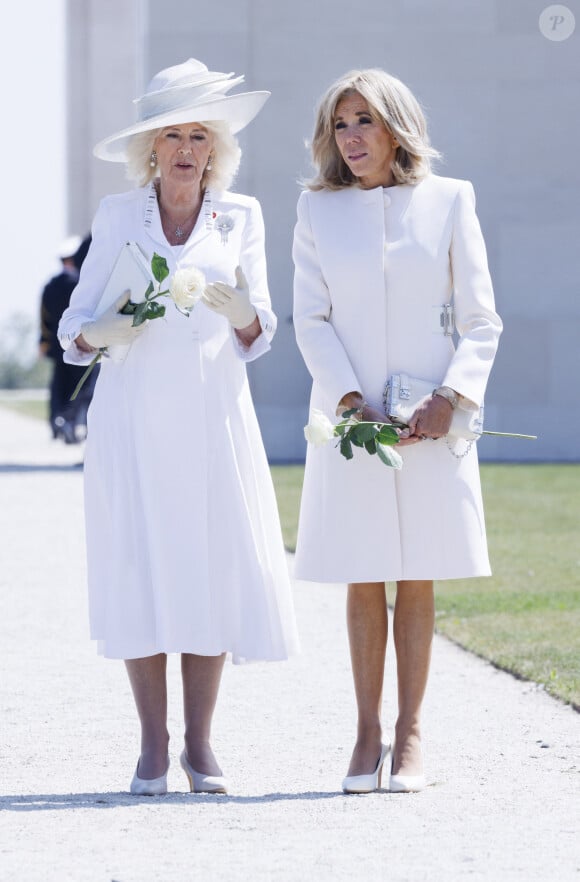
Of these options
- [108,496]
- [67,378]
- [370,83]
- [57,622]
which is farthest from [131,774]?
[67,378]

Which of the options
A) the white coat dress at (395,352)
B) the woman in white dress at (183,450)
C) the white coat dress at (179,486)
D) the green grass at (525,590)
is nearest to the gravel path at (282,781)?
the green grass at (525,590)

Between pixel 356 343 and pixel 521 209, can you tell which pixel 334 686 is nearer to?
pixel 356 343

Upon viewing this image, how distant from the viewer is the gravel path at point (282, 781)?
3875 mm

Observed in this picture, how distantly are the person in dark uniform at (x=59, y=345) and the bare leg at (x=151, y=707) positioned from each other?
410 inches

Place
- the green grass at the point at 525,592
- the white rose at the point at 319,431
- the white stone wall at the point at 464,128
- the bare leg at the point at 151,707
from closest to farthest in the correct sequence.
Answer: the white rose at the point at 319,431 → the bare leg at the point at 151,707 → the green grass at the point at 525,592 → the white stone wall at the point at 464,128

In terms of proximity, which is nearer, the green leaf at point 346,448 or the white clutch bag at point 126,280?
the green leaf at point 346,448

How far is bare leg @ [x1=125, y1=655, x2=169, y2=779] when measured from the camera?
15.5ft

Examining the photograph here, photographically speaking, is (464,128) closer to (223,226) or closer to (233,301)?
(223,226)

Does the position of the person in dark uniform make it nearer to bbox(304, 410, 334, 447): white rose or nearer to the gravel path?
the gravel path

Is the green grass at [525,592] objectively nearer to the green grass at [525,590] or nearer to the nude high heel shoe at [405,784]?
the green grass at [525,590]

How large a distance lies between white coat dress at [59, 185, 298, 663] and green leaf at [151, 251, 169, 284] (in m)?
0.18

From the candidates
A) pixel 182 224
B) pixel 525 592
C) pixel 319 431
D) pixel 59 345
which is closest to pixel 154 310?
pixel 182 224

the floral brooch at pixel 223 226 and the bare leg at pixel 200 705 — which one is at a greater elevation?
the floral brooch at pixel 223 226

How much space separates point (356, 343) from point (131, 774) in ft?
4.54
